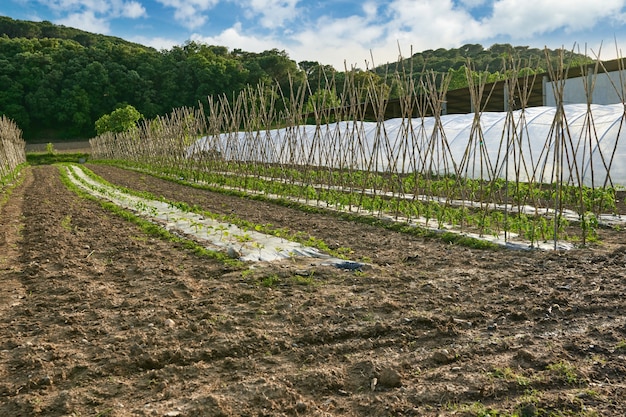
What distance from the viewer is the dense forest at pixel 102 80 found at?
166 ft

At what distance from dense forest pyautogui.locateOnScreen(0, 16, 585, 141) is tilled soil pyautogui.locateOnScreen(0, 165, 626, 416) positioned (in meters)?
45.0

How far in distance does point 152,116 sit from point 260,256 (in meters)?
49.8

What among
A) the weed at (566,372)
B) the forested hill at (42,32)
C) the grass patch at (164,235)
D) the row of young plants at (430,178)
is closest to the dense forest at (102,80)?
the forested hill at (42,32)

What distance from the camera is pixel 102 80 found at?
5294cm

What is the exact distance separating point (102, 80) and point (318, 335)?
5547 cm

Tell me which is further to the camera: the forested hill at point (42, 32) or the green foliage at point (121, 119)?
the forested hill at point (42, 32)

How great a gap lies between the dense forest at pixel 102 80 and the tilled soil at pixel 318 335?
45008 mm

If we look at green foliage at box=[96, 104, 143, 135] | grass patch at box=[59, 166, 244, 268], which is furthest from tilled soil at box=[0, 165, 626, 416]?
green foliage at box=[96, 104, 143, 135]

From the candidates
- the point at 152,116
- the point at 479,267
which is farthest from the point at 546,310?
the point at 152,116

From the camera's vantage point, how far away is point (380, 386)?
9.47 ft

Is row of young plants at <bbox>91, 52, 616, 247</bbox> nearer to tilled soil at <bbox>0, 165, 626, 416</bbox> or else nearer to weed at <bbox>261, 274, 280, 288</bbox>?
tilled soil at <bbox>0, 165, 626, 416</bbox>

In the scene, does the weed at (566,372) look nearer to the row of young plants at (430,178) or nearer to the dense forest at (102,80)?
the row of young plants at (430,178)

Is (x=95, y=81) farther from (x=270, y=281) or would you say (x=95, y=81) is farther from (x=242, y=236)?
(x=270, y=281)

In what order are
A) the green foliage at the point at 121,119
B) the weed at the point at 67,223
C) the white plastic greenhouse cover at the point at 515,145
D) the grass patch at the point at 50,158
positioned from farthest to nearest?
1. the grass patch at the point at 50,158
2. the green foliage at the point at 121,119
3. the white plastic greenhouse cover at the point at 515,145
4. the weed at the point at 67,223
